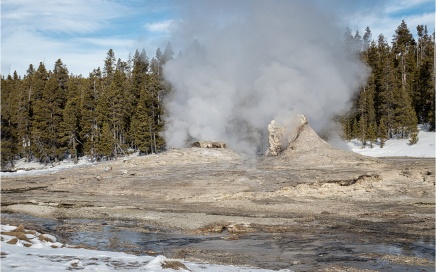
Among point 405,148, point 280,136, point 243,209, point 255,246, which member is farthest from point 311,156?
point 405,148

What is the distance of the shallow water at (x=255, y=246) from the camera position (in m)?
11.4

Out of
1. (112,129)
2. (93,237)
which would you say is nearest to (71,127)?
(112,129)

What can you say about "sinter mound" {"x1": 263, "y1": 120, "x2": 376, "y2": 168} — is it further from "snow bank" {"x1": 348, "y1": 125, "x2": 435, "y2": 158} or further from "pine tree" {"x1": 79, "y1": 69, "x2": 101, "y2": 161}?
"pine tree" {"x1": 79, "y1": 69, "x2": 101, "y2": 161}

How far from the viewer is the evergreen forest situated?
168ft

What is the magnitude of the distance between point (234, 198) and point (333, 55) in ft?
56.2

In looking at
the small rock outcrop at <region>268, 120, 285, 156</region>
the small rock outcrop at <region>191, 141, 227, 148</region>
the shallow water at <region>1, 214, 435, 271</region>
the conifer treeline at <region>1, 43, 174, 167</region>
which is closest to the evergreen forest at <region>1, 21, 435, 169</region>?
the conifer treeline at <region>1, 43, 174, 167</region>

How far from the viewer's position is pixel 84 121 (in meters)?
53.9

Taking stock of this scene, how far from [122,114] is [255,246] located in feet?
143

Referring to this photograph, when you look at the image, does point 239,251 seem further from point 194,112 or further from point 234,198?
point 194,112

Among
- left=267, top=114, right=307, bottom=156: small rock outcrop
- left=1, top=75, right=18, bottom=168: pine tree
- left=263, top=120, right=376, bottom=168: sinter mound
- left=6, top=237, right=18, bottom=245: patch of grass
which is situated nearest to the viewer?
left=6, top=237, right=18, bottom=245: patch of grass

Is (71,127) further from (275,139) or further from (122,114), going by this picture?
(275,139)

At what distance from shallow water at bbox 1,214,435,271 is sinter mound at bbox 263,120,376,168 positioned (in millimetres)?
9734

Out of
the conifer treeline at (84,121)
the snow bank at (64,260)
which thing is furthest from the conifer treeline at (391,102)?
the snow bank at (64,260)

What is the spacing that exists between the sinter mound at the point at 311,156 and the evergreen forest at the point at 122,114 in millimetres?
24932
